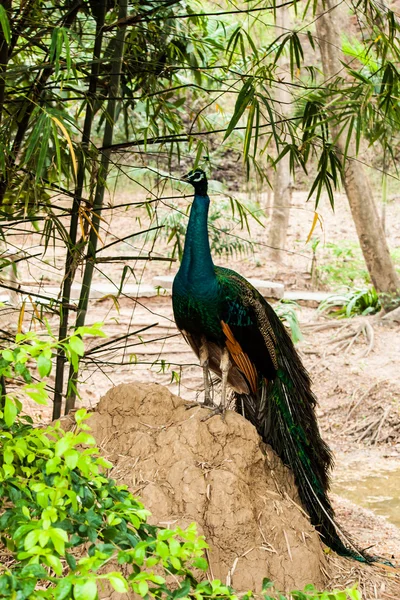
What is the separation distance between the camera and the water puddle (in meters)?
5.03

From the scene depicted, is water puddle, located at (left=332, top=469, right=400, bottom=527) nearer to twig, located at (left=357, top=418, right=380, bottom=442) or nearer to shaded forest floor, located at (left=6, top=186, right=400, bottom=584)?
shaded forest floor, located at (left=6, top=186, right=400, bottom=584)

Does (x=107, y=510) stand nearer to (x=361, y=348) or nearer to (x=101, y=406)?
(x=101, y=406)

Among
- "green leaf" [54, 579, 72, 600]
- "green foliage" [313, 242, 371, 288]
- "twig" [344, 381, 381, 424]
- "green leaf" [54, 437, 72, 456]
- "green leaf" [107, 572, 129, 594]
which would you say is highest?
"green foliage" [313, 242, 371, 288]

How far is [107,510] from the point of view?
1.63 meters

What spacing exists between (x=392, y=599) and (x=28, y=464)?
1.98m

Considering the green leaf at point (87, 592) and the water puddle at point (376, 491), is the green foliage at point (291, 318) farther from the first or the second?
the green leaf at point (87, 592)

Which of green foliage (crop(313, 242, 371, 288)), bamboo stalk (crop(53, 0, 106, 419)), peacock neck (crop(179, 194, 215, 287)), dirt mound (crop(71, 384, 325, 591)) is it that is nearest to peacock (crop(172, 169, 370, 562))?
peacock neck (crop(179, 194, 215, 287))

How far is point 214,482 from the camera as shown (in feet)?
9.71

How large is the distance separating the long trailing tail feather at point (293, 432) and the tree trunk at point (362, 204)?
4.98 metres

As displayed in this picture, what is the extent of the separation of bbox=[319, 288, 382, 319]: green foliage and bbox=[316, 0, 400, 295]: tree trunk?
1.04 feet

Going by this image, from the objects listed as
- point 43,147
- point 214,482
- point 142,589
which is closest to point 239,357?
point 214,482

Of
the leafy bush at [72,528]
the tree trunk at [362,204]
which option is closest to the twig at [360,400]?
the tree trunk at [362,204]

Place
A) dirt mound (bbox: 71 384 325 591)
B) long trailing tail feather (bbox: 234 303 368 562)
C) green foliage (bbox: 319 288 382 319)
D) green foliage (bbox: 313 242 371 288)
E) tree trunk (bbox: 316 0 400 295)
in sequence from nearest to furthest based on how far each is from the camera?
dirt mound (bbox: 71 384 325 591), long trailing tail feather (bbox: 234 303 368 562), tree trunk (bbox: 316 0 400 295), green foliage (bbox: 319 288 382 319), green foliage (bbox: 313 242 371 288)

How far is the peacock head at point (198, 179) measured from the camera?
10.5 ft
